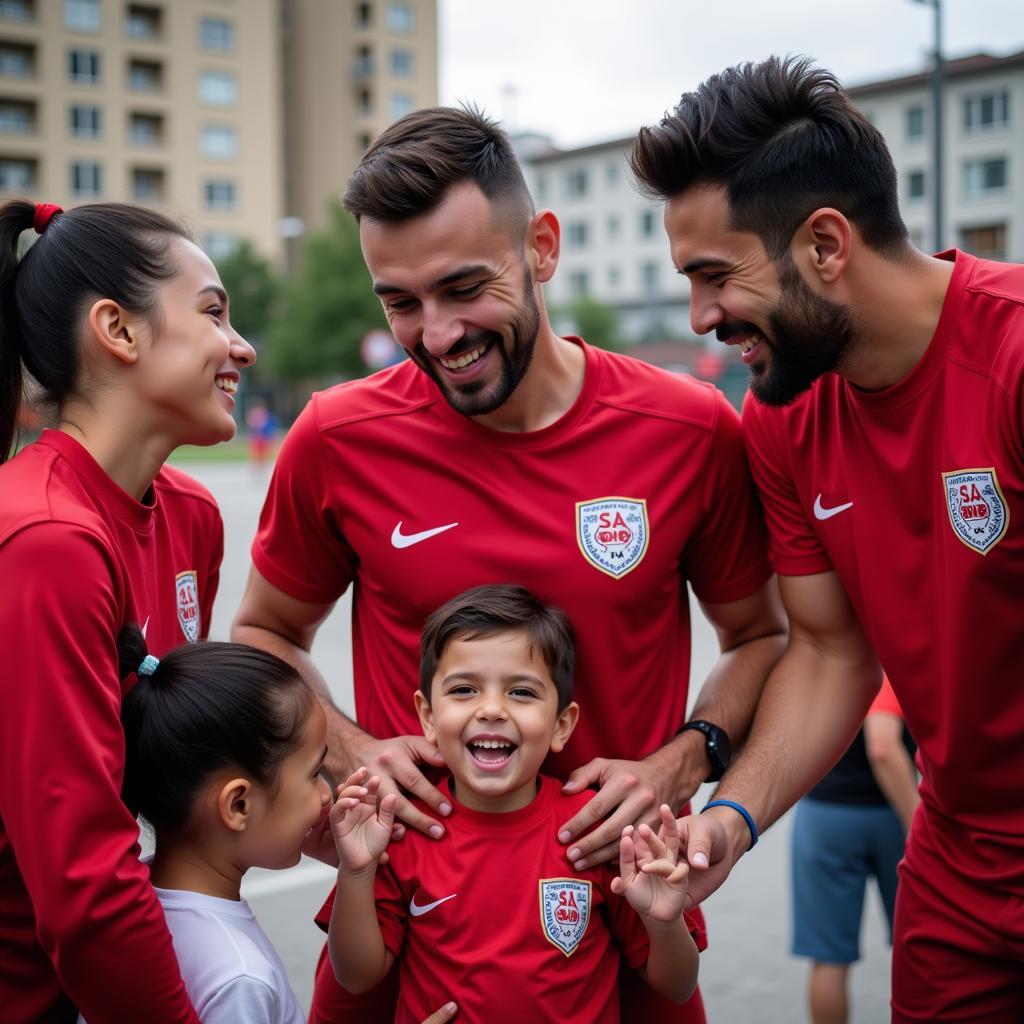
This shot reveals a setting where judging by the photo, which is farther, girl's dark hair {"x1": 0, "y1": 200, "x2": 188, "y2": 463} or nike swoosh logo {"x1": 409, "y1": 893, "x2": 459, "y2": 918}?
nike swoosh logo {"x1": 409, "y1": 893, "x2": 459, "y2": 918}

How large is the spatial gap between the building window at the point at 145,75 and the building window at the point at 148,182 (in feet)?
12.5

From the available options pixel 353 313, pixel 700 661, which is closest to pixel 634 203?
pixel 353 313

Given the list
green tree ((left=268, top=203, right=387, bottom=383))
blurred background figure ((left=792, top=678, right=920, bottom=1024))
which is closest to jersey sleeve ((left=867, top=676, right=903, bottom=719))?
blurred background figure ((left=792, top=678, right=920, bottom=1024))

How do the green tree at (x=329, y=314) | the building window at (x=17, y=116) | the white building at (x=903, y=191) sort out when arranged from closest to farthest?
the white building at (x=903, y=191)
the green tree at (x=329, y=314)
the building window at (x=17, y=116)

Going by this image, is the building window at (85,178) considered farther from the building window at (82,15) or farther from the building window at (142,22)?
the building window at (142,22)

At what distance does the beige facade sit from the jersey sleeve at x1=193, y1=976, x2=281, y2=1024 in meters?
67.7

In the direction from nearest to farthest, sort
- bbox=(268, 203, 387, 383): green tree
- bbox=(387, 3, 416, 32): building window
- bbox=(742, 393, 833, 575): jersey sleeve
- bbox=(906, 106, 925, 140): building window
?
bbox=(742, 393, 833, 575): jersey sleeve
bbox=(906, 106, 925, 140): building window
bbox=(268, 203, 387, 383): green tree
bbox=(387, 3, 416, 32): building window

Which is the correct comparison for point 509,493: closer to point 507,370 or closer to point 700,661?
point 507,370

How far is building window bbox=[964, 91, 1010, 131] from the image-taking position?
4438cm

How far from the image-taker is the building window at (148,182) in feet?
191

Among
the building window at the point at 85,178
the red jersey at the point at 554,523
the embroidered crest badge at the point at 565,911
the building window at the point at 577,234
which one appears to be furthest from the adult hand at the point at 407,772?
the building window at the point at 577,234

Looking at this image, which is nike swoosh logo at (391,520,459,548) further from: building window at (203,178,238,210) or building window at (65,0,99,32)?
building window at (65,0,99,32)

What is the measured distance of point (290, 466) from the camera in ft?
9.73

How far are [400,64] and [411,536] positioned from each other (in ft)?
230
